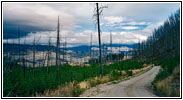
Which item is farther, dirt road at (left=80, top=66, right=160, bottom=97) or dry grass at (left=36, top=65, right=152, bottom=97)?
dry grass at (left=36, top=65, right=152, bottom=97)

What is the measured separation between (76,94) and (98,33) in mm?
12111

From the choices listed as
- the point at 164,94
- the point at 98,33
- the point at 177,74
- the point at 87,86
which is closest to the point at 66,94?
the point at 87,86

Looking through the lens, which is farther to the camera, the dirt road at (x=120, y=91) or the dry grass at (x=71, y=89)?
the dry grass at (x=71, y=89)

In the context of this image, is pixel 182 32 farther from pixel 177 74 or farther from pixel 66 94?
pixel 66 94

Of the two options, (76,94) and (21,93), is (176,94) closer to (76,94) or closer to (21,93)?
(76,94)

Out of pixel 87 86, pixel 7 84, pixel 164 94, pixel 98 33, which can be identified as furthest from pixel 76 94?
pixel 98 33

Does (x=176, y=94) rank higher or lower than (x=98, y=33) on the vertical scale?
lower

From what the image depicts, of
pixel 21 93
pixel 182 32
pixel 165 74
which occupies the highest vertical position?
pixel 182 32

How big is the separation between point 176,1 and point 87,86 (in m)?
9.16

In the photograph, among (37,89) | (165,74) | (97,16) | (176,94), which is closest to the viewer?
(176,94)

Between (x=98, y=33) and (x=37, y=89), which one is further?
(x=98, y=33)

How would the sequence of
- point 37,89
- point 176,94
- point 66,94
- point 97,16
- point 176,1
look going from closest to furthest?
point 176,94
point 176,1
point 66,94
point 37,89
point 97,16

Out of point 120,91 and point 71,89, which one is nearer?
point 120,91

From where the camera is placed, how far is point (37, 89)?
1914 centimetres
